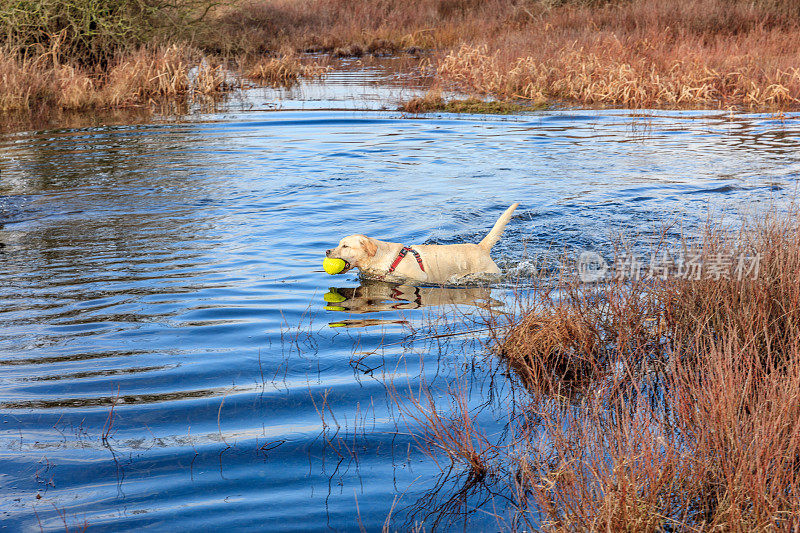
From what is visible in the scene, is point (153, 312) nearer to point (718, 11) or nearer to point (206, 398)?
point (206, 398)

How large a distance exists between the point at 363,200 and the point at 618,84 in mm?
9949

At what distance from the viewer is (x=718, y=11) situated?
23.3 meters

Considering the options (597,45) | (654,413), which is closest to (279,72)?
(597,45)

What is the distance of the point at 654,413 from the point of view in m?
3.91

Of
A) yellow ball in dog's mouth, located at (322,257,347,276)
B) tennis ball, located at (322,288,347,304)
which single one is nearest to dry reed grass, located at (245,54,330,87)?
yellow ball in dog's mouth, located at (322,257,347,276)

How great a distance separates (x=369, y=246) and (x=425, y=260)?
567mm

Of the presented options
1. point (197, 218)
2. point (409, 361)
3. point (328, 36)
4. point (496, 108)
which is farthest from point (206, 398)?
point (328, 36)

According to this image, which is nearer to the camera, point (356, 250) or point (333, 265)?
point (356, 250)

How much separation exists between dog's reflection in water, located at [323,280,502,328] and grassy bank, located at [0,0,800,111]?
1245 cm

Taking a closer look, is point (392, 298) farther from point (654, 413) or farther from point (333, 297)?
point (654, 413)

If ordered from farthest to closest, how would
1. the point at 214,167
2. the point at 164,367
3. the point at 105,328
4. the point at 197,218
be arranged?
the point at 214,167 < the point at 197,218 < the point at 105,328 < the point at 164,367

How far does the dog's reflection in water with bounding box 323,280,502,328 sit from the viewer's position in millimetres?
6527

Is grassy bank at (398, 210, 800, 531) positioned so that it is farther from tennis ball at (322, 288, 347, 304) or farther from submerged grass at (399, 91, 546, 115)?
submerged grass at (399, 91, 546, 115)

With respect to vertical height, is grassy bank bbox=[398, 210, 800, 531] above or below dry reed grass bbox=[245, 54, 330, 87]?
below
